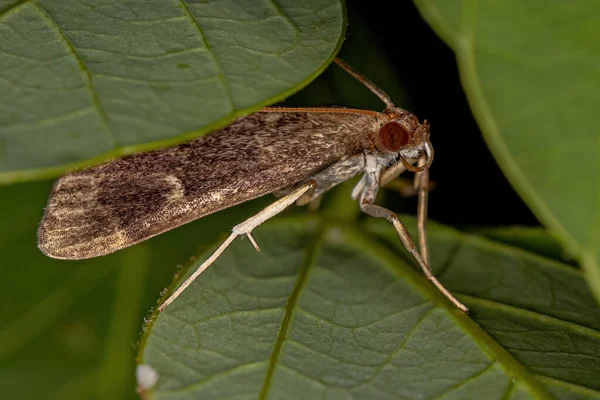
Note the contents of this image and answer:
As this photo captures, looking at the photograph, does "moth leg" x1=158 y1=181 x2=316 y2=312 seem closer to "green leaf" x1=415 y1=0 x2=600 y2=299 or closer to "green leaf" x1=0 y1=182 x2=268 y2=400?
"green leaf" x1=0 y1=182 x2=268 y2=400

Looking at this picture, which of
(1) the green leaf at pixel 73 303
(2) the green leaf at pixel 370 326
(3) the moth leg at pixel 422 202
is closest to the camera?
(2) the green leaf at pixel 370 326

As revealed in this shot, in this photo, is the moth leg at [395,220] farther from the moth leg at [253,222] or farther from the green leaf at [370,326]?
the moth leg at [253,222]

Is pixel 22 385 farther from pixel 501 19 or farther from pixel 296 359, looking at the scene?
pixel 501 19

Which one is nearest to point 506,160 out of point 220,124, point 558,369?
point 220,124

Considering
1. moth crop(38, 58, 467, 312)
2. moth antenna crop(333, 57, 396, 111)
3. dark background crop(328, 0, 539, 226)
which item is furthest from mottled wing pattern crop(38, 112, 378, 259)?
dark background crop(328, 0, 539, 226)

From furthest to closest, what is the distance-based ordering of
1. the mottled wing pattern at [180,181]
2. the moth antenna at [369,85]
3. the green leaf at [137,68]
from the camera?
the moth antenna at [369,85], the mottled wing pattern at [180,181], the green leaf at [137,68]

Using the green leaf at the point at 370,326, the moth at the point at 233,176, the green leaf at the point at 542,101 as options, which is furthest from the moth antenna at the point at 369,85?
the green leaf at the point at 542,101

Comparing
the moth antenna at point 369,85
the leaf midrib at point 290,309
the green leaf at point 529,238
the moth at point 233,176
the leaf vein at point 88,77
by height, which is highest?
the leaf vein at point 88,77
